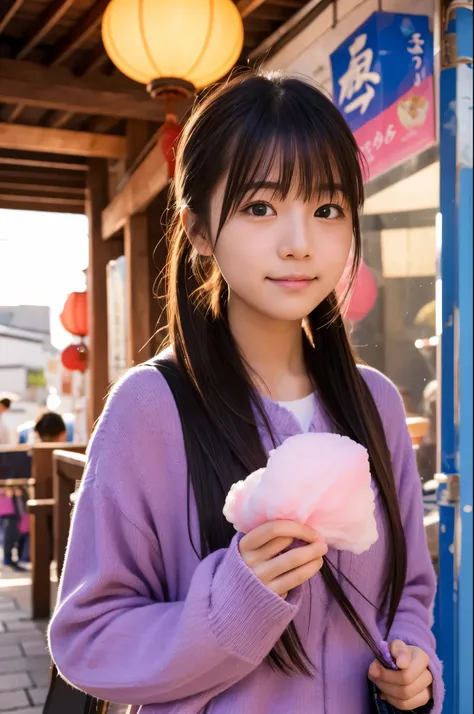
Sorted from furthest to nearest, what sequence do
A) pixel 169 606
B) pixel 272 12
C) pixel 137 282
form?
pixel 137 282, pixel 272 12, pixel 169 606

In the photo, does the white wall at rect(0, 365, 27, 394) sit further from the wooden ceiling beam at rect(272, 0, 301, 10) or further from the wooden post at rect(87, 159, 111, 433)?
the wooden ceiling beam at rect(272, 0, 301, 10)

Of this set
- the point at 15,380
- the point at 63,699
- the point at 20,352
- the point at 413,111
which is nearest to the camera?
the point at 63,699

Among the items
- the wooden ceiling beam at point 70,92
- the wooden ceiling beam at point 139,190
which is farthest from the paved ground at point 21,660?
the wooden ceiling beam at point 70,92

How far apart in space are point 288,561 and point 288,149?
711 mm

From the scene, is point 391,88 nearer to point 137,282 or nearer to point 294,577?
point 294,577

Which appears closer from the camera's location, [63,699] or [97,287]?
[63,699]

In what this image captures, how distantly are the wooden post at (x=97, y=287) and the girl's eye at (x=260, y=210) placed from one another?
808cm

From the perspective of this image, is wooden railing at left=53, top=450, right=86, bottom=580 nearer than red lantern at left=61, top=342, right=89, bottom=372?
Yes

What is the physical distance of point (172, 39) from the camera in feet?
15.2

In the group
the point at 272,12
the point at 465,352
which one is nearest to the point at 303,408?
the point at 465,352

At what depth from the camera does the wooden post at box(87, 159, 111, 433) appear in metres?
9.41

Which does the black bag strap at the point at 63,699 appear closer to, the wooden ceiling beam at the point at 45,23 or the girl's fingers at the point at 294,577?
the girl's fingers at the point at 294,577

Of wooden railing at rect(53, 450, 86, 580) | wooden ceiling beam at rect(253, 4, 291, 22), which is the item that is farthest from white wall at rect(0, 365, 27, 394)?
wooden ceiling beam at rect(253, 4, 291, 22)

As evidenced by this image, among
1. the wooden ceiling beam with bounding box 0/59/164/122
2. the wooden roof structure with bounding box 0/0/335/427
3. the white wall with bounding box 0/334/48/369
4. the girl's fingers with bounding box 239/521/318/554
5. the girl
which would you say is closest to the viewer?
the girl's fingers with bounding box 239/521/318/554
